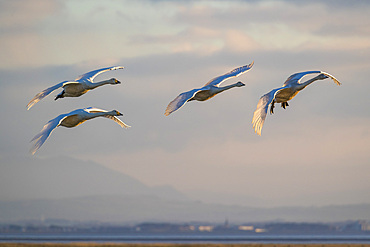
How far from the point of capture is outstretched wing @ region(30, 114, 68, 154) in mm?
28538

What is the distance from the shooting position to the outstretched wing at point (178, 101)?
31.4 m

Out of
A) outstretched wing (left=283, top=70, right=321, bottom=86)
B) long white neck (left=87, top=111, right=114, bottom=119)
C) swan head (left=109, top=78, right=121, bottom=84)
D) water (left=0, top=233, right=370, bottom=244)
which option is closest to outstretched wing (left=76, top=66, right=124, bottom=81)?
swan head (left=109, top=78, right=121, bottom=84)

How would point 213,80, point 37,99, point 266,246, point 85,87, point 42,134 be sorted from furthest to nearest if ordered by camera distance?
point 266,246 → point 213,80 → point 85,87 → point 37,99 → point 42,134

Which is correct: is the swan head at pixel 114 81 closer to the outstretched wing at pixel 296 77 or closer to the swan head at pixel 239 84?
the swan head at pixel 239 84

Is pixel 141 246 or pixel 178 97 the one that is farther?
pixel 141 246

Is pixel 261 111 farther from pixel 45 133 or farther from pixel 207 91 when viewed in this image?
pixel 45 133

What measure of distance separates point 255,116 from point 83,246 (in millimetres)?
66710

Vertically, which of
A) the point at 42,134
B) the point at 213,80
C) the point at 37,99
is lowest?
the point at 42,134

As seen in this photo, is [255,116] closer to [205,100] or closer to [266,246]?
[205,100]

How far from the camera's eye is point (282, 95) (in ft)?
111

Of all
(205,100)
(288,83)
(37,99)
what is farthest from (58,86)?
(288,83)

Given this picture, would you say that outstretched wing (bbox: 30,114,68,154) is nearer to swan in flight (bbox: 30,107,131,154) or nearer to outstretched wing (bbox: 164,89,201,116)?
swan in flight (bbox: 30,107,131,154)

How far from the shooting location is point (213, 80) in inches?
1471

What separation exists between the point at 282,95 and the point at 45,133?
10425 millimetres
